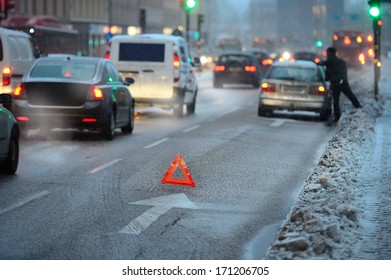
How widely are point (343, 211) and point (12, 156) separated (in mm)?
5614

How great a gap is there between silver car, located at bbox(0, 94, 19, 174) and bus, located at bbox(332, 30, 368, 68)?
78.4 m

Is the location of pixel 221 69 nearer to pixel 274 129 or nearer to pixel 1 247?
pixel 274 129

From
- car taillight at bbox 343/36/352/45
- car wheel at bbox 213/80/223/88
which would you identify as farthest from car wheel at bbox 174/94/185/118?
car taillight at bbox 343/36/352/45

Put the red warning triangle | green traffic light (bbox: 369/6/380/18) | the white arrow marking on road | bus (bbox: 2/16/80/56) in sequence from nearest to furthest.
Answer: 1. the white arrow marking on road
2. the red warning triangle
3. green traffic light (bbox: 369/6/380/18)
4. bus (bbox: 2/16/80/56)

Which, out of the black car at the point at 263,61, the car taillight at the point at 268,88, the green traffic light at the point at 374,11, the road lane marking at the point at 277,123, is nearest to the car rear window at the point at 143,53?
the car taillight at the point at 268,88

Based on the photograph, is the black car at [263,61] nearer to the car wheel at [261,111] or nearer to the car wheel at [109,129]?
the car wheel at [261,111]

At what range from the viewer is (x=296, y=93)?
28359mm

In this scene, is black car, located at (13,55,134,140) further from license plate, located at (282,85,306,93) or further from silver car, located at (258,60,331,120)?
license plate, located at (282,85,306,93)

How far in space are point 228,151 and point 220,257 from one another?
31.3 ft

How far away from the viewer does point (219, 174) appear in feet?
48.6

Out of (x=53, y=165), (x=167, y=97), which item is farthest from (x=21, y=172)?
(x=167, y=97)

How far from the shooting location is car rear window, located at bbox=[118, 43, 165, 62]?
2736 centimetres

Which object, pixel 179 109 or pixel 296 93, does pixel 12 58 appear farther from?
pixel 296 93

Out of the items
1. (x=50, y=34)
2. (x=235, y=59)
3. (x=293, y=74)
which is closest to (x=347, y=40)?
(x=235, y=59)
